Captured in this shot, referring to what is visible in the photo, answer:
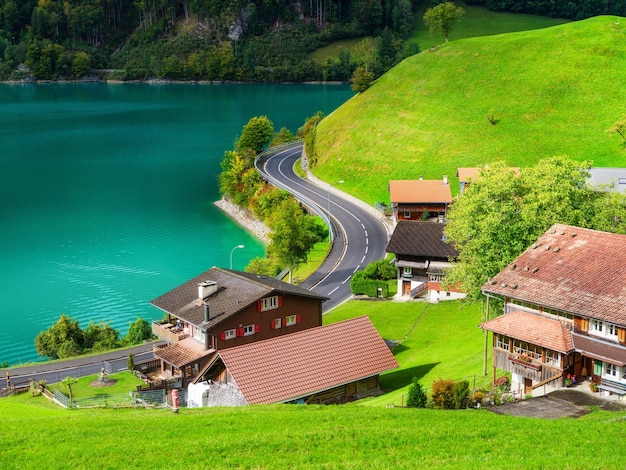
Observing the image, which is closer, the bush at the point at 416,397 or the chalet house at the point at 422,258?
the bush at the point at 416,397

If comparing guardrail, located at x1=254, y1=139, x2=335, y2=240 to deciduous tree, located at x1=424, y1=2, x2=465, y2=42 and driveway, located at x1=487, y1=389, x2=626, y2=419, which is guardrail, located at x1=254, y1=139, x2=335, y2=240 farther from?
driveway, located at x1=487, y1=389, x2=626, y2=419

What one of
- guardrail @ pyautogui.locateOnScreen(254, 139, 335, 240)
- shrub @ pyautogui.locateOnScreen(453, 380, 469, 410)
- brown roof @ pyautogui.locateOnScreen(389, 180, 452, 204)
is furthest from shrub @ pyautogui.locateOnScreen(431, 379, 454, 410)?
brown roof @ pyautogui.locateOnScreen(389, 180, 452, 204)

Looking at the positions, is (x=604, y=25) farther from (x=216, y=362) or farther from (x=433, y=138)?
(x=216, y=362)

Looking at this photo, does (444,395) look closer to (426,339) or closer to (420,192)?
(426,339)

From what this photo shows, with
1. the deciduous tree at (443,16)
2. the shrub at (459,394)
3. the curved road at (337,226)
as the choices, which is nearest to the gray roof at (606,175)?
the curved road at (337,226)

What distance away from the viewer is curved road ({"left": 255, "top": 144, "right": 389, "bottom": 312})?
8873 centimetres

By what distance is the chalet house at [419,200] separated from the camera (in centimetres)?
10688

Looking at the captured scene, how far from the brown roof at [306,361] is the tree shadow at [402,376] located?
135 centimetres

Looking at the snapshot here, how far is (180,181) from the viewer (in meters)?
152

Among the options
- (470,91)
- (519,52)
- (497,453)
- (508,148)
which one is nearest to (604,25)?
(519,52)

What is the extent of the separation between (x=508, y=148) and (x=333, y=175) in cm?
2922

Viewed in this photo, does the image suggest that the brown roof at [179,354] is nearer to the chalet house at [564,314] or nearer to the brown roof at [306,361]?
the brown roof at [306,361]

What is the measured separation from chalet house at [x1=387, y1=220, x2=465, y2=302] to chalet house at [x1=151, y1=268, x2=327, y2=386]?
16.5 m

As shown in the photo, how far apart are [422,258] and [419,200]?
27516 millimetres
